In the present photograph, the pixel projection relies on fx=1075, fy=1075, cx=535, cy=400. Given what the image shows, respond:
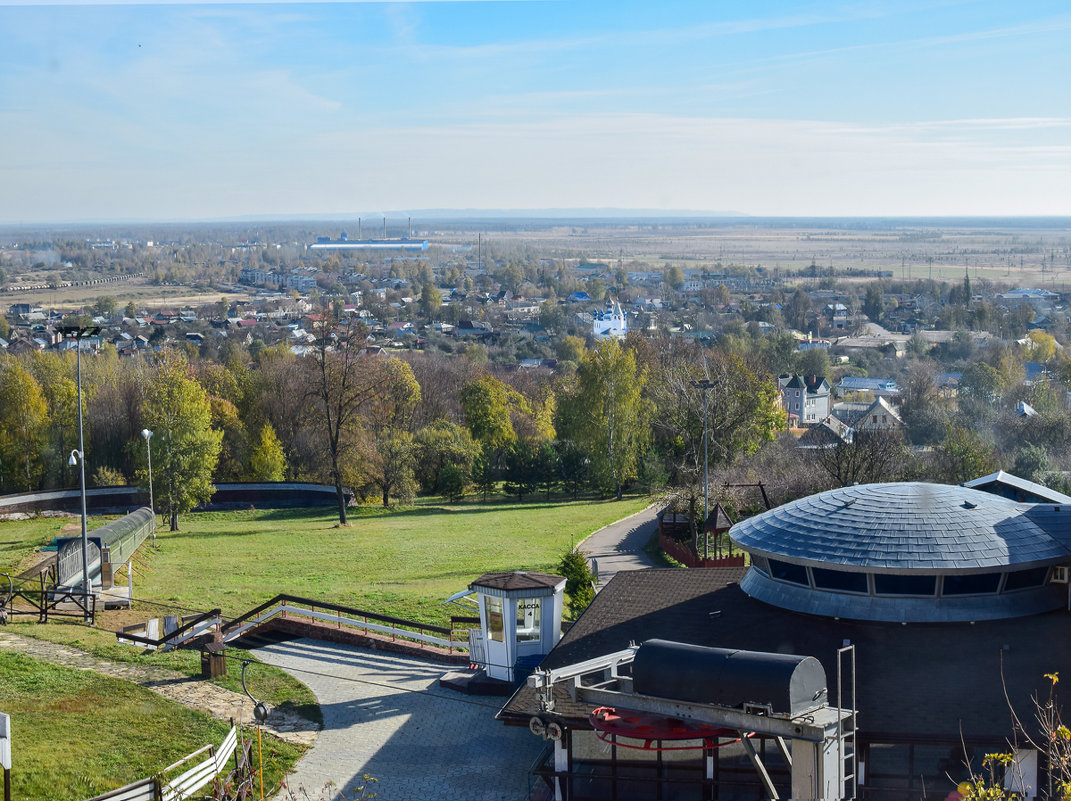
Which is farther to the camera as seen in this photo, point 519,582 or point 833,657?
point 519,582

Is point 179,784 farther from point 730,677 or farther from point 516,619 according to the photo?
point 516,619

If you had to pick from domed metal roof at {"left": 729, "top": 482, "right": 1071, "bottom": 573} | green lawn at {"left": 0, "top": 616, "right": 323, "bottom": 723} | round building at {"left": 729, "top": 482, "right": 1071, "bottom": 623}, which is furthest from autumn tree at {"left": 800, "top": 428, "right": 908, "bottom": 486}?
green lawn at {"left": 0, "top": 616, "right": 323, "bottom": 723}

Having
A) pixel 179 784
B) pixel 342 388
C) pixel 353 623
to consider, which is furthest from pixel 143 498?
pixel 179 784

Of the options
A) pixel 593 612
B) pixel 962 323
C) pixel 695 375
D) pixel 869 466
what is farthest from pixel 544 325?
pixel 593 612

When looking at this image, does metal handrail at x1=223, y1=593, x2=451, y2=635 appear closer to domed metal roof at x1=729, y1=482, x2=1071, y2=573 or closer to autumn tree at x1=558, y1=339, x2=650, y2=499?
domed metal roof at x1=729, y1=482, x2=1071, y2=573

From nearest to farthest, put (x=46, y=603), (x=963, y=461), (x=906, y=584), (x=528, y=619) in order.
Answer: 1. (x=906, y=584)
2. (x=528, y=619)
3. (x=46, y=603)
4. (x=963, y=461)

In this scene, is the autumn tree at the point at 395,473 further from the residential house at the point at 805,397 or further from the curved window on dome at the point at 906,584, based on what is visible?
the residential house at the point at 805,397
